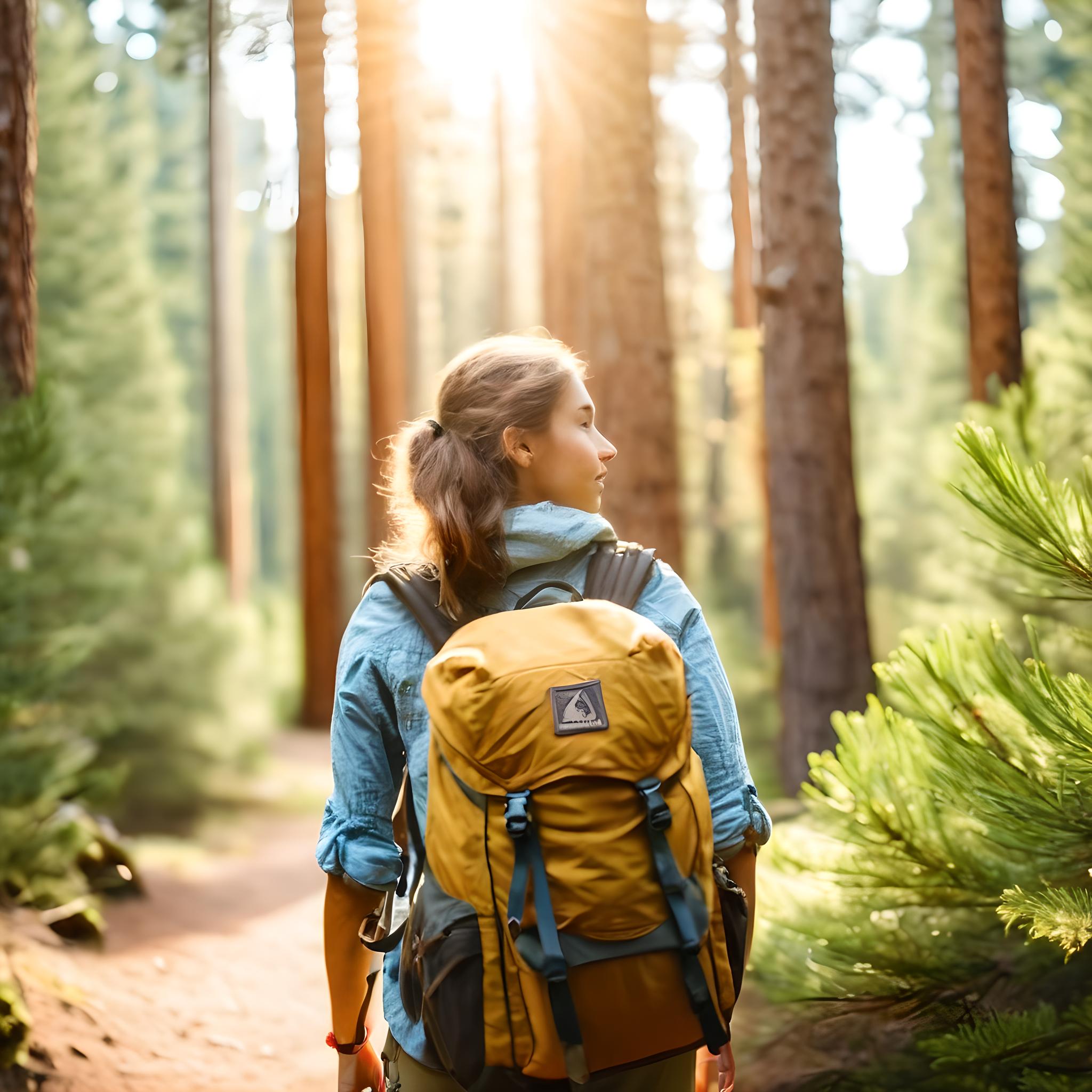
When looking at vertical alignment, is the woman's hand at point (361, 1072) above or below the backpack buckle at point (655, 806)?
below

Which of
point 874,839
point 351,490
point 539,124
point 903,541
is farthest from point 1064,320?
point 351,490

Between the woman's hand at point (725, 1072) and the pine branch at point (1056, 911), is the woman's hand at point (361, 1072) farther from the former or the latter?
the pine branch at point (1056, 911)

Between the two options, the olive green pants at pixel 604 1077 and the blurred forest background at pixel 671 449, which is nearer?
the olive green pants at pixel 604 1077

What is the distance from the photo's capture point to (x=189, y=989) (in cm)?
554

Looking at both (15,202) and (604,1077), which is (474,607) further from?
(15,202)

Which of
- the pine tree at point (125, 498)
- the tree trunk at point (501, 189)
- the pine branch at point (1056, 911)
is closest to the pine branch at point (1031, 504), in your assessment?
the pine branch at point (1056, 911)

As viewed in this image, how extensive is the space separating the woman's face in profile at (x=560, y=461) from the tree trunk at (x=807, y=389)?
4823 millimetres

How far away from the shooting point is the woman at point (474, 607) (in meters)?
1.69

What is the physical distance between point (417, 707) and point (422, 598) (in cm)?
18

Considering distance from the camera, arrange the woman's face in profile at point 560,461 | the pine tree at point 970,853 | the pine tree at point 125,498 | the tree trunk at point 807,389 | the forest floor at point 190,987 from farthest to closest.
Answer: the pine tree at point 125,498 → the tree trunk at point 807,389 → the forest floor at point 190,987 → the pine tree at point 970,853 → the woman's face in profile at point 560,461

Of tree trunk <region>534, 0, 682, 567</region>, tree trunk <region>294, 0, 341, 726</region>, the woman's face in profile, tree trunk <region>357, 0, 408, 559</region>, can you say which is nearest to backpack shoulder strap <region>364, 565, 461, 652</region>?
the woman's face in profile

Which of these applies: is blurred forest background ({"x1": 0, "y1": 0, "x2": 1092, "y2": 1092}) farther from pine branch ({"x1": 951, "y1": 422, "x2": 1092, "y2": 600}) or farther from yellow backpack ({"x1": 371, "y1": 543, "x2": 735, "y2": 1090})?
yellow backpack ({"x1": 371, "y1": 543, "x2": 735, "y2": 1090})

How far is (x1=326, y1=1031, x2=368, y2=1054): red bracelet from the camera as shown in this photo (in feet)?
6.15

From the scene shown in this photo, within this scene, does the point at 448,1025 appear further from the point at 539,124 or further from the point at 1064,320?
the point at 539,124
